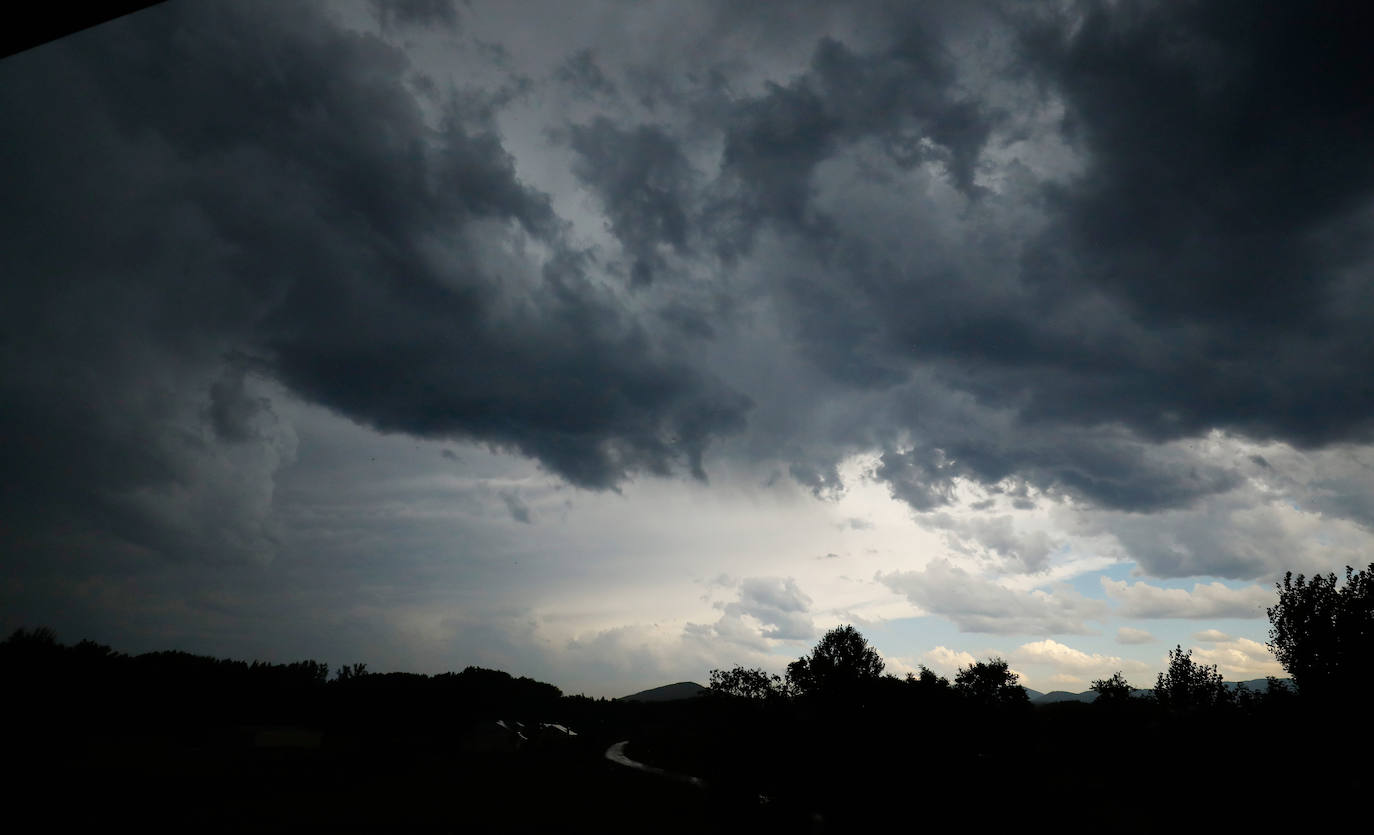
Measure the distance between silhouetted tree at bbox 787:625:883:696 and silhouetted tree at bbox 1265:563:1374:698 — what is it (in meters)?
62.5

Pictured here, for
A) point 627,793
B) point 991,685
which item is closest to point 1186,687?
point 991,685

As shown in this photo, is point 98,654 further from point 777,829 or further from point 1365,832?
point 1365,832

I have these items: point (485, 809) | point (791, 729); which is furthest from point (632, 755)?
point (485, 809)

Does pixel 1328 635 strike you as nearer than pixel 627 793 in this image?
No

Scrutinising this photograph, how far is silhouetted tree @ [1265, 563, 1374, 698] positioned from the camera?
221ft

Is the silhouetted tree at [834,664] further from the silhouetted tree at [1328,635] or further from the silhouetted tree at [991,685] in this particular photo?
the silhouetted tree at [1328,635]

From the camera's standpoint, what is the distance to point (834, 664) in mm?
128625

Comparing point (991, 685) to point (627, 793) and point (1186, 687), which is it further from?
point (627, 793)

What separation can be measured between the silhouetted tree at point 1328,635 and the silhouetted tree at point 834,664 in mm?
62481

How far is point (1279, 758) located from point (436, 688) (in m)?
157

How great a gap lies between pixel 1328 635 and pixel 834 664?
7655 cm

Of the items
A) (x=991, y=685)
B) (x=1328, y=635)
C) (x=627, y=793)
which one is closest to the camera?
(x=627, y=793)

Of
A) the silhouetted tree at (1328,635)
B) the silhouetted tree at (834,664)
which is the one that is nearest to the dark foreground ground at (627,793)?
the silhouetted tree at (1328,635)

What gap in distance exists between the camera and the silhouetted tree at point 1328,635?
6738 centimetres
